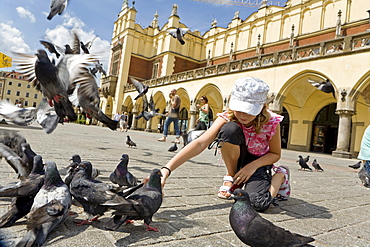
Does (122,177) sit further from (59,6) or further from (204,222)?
(59,6)

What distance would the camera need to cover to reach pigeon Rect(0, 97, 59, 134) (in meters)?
2.63

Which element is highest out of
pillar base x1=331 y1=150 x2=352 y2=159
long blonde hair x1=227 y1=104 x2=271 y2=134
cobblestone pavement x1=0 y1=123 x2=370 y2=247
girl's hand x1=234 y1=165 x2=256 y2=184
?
long blonde hair x1=227 y1=104 x2=271 y2=134

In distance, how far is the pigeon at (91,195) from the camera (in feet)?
5.41

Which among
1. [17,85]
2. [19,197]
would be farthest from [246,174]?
[17,85]

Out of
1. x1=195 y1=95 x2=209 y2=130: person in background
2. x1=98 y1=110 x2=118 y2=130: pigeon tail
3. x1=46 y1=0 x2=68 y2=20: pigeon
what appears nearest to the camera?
x1=46 y1=0 x2=68 y2=20: pigeon

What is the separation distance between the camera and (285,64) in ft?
51.3

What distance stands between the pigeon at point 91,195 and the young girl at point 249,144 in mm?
500

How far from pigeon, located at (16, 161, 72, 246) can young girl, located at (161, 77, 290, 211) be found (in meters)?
0.74

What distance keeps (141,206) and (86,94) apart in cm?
136

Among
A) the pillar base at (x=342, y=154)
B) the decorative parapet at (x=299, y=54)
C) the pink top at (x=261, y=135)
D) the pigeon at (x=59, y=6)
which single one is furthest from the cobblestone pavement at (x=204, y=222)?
the decorative parapet at (x=299, y=54)

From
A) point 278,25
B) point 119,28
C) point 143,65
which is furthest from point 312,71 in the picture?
point 119,28

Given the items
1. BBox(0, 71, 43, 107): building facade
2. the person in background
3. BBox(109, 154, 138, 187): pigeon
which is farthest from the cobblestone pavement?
the person in background

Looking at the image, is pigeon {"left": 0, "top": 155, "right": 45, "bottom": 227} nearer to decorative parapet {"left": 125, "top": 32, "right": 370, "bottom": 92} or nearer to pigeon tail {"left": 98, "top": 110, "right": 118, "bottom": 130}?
pigeon tail {"left": 98, "top": 110, "right": 118, "bottom": 130}

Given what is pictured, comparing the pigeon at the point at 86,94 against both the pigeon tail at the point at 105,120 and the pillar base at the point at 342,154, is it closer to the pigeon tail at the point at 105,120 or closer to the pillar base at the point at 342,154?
the pigeon tail at the point at 105,120
